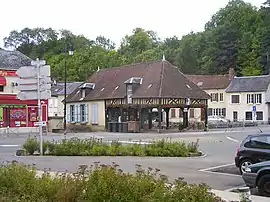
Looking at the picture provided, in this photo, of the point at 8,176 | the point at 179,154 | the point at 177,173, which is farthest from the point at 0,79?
the point at 8,176

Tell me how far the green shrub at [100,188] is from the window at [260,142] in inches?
302

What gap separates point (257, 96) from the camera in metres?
85.8

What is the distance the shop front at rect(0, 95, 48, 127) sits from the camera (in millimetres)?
57812

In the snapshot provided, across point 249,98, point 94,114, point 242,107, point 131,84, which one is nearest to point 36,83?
point 131,84

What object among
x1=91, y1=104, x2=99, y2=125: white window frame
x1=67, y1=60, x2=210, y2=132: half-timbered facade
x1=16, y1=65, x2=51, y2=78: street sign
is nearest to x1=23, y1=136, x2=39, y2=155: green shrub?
x1=16, y1=65, x2=51, y2=78: street sign

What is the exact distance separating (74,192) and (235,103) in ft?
267

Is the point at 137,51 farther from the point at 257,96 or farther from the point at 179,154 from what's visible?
the point at 179,154

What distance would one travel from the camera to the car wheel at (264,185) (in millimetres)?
13008

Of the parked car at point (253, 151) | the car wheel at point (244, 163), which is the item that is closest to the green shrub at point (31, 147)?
the parked car at point (253, 151)

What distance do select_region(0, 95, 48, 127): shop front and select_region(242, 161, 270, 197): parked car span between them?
4751 centimetres

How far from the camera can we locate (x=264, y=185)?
42.8 feet

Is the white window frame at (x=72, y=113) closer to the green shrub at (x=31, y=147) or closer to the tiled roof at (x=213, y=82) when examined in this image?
the tiled roof at (x=213, y=82)

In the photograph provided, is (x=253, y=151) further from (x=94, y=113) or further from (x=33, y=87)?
(x=94, y=113)

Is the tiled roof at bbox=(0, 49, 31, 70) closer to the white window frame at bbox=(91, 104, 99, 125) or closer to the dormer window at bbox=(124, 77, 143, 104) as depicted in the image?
the white window frame at bbox=(91, 104, 99, 125)
